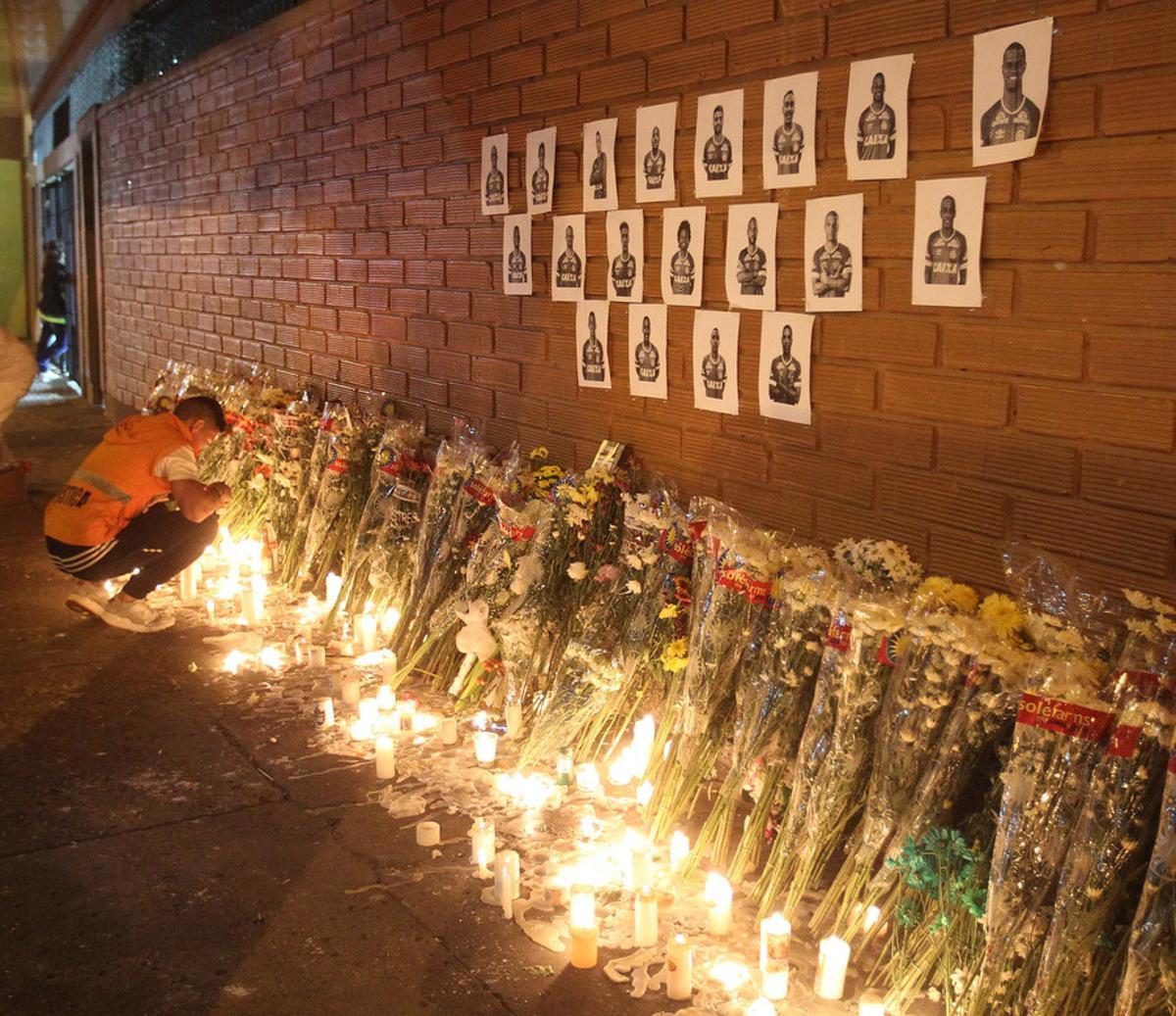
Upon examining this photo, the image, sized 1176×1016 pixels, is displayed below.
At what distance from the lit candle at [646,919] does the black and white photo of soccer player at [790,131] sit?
7.44ft

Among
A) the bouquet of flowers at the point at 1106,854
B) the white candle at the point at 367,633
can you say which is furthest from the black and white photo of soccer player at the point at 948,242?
the white candle at the point at 367,633

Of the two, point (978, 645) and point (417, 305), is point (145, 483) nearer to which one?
point (417, 305)

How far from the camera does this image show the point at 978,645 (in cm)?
304

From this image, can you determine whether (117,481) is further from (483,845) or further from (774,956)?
(774,956)

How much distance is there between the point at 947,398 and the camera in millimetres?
3627

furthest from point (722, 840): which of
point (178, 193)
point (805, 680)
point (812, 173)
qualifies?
point (178, 193)

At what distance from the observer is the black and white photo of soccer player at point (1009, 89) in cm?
323

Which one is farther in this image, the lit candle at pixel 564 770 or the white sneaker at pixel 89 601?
the white sneaker at pixel 89 601

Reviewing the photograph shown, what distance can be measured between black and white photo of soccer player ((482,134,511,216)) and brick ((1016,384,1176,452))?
292 centimetres

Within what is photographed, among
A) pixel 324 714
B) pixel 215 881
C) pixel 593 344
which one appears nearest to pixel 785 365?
pixel 593 344

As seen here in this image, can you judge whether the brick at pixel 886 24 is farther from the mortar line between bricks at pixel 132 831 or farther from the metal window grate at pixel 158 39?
the metal window grate at pixel 158 39

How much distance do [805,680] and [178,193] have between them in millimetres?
8199

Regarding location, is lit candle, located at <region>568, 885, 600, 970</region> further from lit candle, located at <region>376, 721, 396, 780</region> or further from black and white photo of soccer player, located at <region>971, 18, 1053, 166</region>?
black and white photo of soccer player, located at <region>971, 18, 1053, 166</region>

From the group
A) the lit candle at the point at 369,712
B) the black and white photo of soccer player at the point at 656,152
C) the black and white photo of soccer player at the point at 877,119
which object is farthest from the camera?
the lit candle at the point at 369,712
